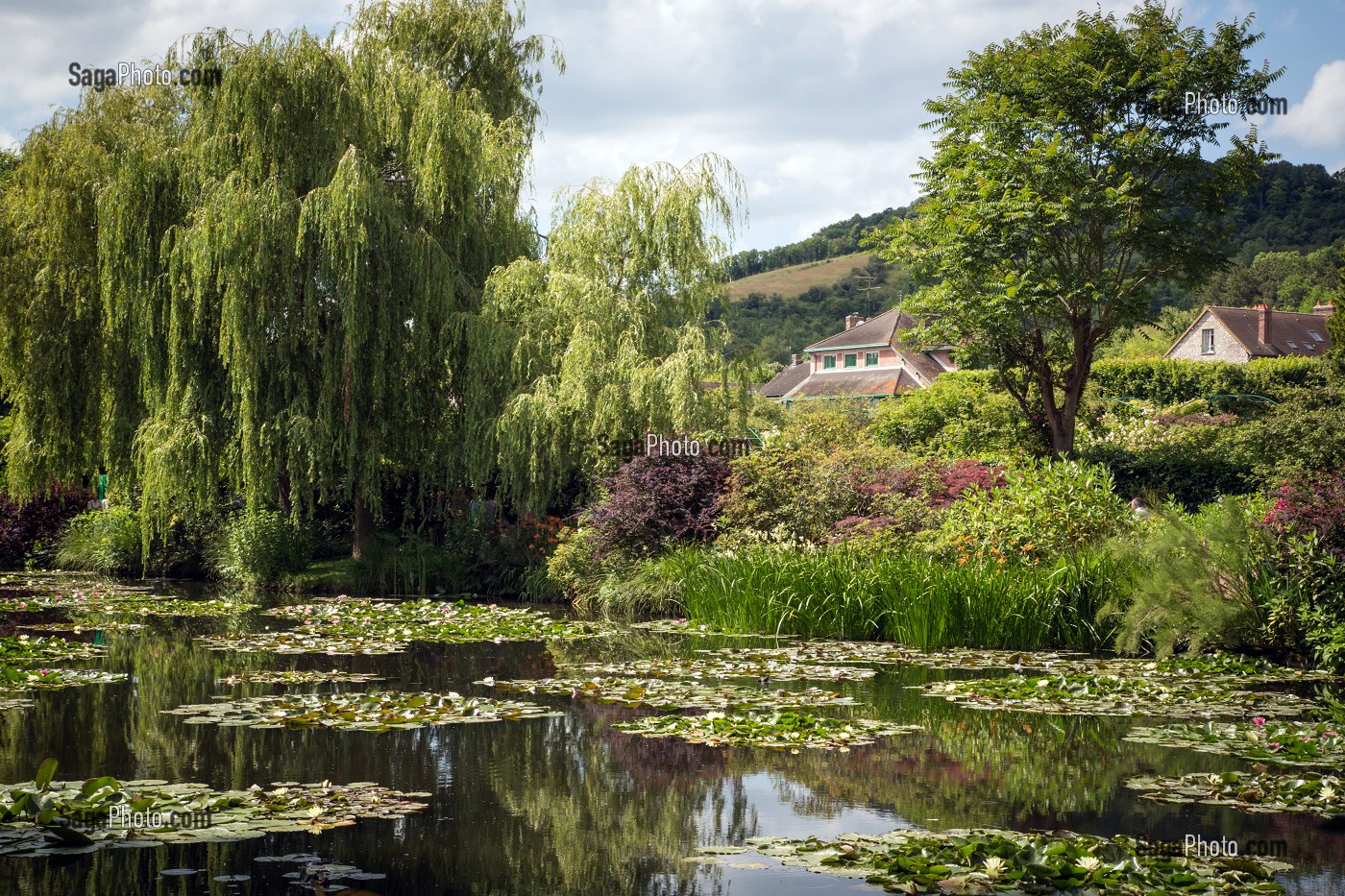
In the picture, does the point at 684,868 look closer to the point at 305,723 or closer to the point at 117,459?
the point at 305,723

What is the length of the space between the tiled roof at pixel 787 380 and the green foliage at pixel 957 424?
45.0 metres

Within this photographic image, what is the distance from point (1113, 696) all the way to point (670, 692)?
134 inches

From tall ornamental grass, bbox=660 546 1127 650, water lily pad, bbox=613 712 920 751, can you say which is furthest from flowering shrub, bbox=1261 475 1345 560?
water lily pad, bbox=613 712 920 751

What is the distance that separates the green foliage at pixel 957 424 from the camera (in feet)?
72.3

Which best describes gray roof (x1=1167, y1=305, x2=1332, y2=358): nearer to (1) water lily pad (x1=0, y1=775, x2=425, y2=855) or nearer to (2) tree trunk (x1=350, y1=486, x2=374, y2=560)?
(2) tree trunk (x1=350, y1=486, x2=374, y2=560)

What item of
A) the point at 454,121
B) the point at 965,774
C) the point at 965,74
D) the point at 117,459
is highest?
the point at 965,74

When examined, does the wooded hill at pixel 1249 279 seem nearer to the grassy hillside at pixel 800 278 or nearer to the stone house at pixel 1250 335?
the grassy hillside at pixel 800 278

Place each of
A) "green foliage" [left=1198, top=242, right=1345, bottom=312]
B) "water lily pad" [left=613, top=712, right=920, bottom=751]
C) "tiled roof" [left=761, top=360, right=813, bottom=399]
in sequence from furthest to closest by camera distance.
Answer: "green foliage" [left=1198, top=242, right=1345, bottom=312] → "tiled roof" [left=761, top=360, right=813, bottom=399] → "water lily pad" [left=613, top=712, right=920, bottom=751]

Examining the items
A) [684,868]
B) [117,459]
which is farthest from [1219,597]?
[117,459]

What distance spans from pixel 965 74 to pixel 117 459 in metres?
16.8

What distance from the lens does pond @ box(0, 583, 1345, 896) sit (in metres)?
4.87

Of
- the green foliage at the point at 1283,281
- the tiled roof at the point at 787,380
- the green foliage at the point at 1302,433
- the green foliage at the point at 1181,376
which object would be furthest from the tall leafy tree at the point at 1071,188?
Result: the green foliage at the point at 1283,281

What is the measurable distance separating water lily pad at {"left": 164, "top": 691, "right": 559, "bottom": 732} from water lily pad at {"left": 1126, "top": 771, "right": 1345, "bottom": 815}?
13.7 feet

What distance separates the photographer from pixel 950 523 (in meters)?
13.9
